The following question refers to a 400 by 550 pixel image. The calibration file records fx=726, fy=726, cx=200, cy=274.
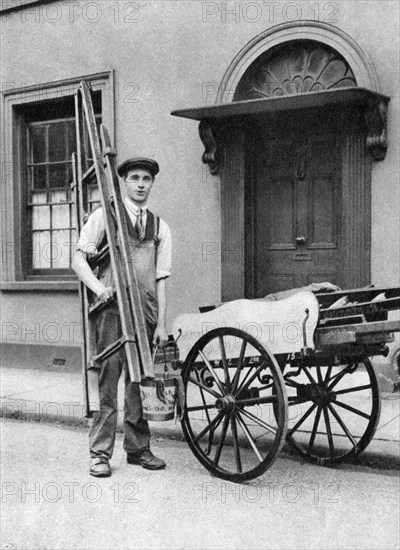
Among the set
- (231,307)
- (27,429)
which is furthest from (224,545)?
(27,429)

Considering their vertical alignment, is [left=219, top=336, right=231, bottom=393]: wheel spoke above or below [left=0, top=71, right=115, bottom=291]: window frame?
below

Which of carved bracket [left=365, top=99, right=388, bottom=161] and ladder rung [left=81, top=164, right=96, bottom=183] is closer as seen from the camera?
ladder rung [left=81, top=164, right=96, bottom=183]

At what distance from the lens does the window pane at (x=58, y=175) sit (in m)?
9.02

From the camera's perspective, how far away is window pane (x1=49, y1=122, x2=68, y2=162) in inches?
355

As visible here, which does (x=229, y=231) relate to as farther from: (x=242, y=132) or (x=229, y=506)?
(x=229, y=506)

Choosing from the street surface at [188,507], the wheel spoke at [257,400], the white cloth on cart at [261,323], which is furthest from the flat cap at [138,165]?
the street surface at [188,507]

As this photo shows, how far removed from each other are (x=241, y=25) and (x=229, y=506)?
5.21m

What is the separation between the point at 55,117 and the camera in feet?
30.0

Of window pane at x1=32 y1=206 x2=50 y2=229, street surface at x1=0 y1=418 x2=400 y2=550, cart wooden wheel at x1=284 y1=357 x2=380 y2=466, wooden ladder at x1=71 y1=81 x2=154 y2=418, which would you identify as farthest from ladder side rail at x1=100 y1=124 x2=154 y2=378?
window pane at x1=32 y1=206 x2=50 y2=229

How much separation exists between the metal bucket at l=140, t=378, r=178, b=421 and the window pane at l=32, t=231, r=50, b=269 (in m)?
5.22

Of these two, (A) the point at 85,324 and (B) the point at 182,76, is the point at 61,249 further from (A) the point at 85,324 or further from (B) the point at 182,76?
(A) the point at 85,324

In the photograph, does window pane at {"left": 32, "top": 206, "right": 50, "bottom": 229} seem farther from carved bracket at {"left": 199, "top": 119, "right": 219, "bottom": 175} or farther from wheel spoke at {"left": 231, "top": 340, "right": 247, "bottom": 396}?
wheel spoke at {"left": 231, "top": 340, "right": 247, "bottom": 396}

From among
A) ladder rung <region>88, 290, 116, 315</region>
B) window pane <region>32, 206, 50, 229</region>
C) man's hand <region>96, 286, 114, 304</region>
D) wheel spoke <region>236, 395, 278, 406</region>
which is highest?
window pane <region>32, 206, 50, 229</region>

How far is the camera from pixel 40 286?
350 inches
